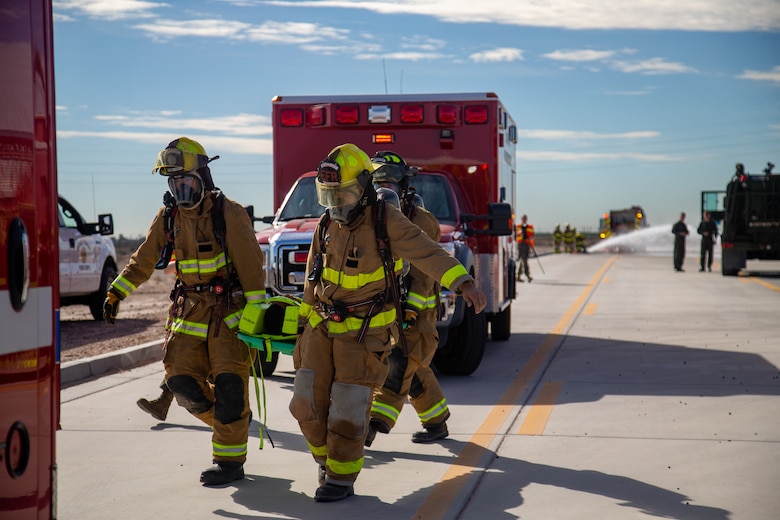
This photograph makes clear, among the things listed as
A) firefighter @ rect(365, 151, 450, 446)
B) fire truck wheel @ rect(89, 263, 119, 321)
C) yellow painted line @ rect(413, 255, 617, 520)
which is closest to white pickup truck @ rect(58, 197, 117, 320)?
fire truck wheel @ rect(89, 263, 119, 321)

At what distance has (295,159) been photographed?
38.5 ft

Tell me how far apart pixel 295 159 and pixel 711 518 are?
283 inches

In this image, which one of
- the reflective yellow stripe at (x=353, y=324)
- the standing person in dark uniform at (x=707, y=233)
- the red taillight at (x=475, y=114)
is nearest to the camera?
the reflective yellow stripe at (x=353, y=324)

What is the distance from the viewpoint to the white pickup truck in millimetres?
15922

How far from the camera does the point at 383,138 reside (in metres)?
11.6

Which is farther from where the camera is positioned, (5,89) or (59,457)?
(59,457)

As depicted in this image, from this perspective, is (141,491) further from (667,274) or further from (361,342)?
(667,274)

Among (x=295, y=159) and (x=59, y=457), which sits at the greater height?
(x=295, y=159)

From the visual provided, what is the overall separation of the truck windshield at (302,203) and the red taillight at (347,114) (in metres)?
0.75

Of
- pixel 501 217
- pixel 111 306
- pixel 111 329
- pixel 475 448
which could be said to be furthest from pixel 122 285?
pixel 111 329

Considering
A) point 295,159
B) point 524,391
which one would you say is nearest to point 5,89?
point 524,391

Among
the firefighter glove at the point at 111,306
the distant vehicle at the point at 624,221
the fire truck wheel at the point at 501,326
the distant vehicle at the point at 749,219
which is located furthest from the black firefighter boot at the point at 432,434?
the distant vehicle at the point at 624,221

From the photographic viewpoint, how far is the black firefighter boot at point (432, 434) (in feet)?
24.8

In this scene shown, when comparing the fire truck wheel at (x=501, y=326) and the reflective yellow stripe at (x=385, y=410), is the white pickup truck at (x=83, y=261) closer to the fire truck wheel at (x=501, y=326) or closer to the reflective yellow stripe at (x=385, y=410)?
the fire truck wheel at (x=501, y=326)
